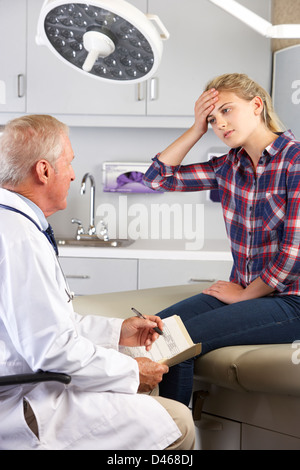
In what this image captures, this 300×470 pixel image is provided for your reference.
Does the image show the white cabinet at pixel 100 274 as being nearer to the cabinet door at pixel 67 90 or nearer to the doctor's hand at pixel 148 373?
the cabinet door at pixel 67 90

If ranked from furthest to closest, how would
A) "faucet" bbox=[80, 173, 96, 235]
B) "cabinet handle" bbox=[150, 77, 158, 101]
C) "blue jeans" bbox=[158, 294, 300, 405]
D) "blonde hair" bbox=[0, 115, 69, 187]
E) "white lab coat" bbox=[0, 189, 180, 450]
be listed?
"faucet" bbox=[80, 173, 96, 235] < "cabinet handle" bbox=[150, 77, 158, 101] < "blue jeans" bbox=[158, 294, 300, 405] < "blonde hair" bbox=[0, 115, 69, 187] < "white lab coat" bbox=[0, 189, 180, 450]

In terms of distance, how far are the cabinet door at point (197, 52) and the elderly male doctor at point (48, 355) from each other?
192 centimetres

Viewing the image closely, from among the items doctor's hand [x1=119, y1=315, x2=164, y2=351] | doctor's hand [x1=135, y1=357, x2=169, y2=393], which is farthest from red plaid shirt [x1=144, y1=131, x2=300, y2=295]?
doctor's hand [x1=135, y1=357, x2=169, y2=393]

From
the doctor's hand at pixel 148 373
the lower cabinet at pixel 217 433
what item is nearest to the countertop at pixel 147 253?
the lower cabinet at pixel 217 433

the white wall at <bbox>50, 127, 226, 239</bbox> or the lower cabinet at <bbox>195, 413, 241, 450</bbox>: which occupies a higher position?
the white wall at <bbox>50, 127, 226, 239</bbox>

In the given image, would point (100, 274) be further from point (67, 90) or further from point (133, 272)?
point (67, 90)

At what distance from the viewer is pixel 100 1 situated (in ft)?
3.92

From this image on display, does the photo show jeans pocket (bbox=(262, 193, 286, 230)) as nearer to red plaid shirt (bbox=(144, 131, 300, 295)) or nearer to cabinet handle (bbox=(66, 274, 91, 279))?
red plaid shirt (bbox=(144, 131, 300, 295))

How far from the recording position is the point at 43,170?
Result: 4.50ft

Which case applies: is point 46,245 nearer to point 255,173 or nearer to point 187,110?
point 255,173

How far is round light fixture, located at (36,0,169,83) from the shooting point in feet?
4.10

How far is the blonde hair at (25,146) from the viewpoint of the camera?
135 centimetres

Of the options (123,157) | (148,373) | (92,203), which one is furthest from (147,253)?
(148,373)

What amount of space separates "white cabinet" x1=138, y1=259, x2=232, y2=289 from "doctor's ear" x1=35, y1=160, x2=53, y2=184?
1.77 meters
